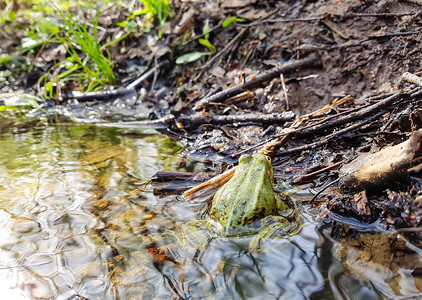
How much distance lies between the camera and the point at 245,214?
8.00 ft

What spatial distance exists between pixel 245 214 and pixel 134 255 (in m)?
0.88

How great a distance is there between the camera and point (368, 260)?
1987 mm

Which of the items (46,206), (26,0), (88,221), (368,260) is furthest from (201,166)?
(26,0)

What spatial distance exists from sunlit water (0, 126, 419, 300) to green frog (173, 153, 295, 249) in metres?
0.09

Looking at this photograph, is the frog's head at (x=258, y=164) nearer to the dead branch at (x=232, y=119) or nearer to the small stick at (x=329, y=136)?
the small stick at (x=329, y=136)

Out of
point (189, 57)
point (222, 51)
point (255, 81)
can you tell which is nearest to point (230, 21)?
point (222, 51)

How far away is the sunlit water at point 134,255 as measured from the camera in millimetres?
1934

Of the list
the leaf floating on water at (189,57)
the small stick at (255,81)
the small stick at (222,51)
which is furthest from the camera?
the leaf floating on water at (189,57)

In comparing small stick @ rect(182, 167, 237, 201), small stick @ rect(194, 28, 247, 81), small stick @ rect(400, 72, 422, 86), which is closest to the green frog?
small stick @ rect(182, 167, 237, 201)

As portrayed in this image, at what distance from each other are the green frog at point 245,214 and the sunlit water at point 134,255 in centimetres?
9

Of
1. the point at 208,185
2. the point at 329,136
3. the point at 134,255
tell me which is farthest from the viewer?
the point at 329,136

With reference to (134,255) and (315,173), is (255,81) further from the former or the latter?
(134,255)

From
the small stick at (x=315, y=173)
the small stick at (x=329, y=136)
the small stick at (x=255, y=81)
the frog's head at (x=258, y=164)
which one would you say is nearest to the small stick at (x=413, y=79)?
the small stick at (x=329, y=136)

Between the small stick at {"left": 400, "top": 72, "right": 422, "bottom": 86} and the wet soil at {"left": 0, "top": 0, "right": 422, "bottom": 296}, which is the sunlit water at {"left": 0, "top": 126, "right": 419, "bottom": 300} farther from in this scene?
the small stick at {"left": 400, "top": 72, "right": 422, "bottom": 86}
